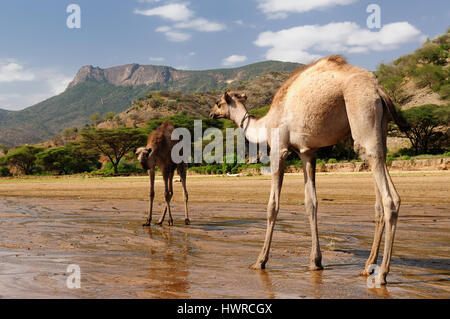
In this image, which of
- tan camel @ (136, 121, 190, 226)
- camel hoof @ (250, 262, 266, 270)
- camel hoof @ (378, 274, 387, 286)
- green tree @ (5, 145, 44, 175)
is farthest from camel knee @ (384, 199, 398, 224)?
green tree @ (5, 145, 44, 175)

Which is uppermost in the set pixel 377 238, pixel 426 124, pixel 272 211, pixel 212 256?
pixel 426 124

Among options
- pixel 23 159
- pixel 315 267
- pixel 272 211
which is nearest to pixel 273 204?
pixel 272 211

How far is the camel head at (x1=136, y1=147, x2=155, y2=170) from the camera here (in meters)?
11.9

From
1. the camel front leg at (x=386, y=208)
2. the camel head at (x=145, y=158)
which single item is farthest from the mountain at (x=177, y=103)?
the camel front leg at (x=386, y=208)

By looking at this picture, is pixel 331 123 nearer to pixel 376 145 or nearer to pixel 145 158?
pixel 376 145

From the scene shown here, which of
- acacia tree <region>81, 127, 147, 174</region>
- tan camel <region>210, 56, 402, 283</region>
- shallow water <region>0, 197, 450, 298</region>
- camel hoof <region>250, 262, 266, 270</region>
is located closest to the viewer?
shallow water <region>0, 197, 450, 298</region>

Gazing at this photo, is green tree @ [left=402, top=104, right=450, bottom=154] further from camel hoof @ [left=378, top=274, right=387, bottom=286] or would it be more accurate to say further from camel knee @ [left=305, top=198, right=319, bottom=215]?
camel hoof @ [left=378, top=274, right=387, bottom=286]

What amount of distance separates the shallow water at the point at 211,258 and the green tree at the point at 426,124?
143ft

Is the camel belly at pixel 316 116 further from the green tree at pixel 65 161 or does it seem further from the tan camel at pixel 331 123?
the green tree at pixel 65 161

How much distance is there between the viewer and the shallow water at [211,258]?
4691 mm

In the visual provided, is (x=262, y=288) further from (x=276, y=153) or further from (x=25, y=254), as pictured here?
(x=25, y=254)

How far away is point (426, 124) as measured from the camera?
2023 inches

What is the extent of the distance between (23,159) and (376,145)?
88.4 m
